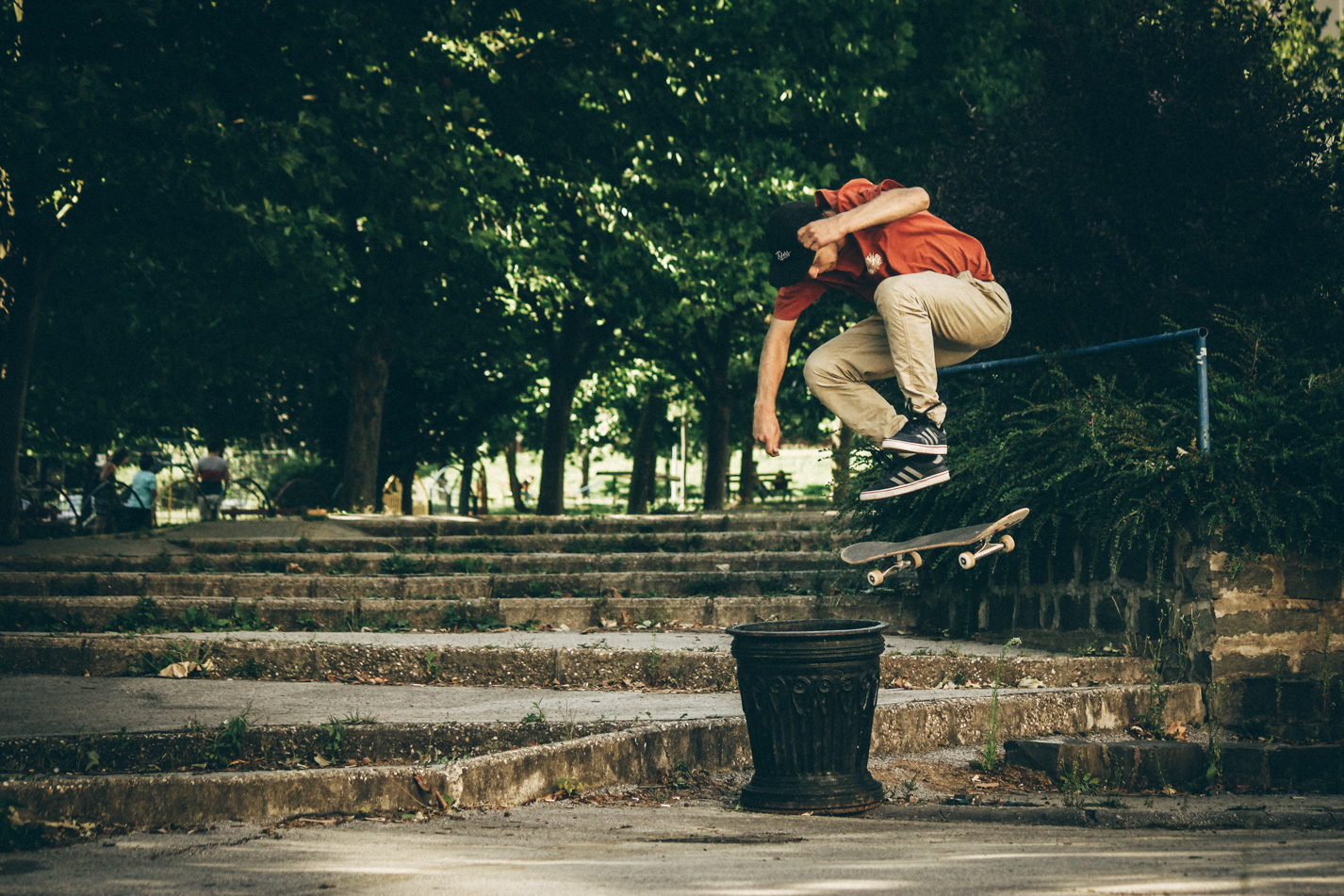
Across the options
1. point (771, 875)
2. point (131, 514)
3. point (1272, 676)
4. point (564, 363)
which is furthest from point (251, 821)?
point (564, 363)

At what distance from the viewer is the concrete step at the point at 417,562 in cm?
1089

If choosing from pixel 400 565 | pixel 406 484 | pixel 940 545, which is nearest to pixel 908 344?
pixel 940 545

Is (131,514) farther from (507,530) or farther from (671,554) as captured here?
(671,554)

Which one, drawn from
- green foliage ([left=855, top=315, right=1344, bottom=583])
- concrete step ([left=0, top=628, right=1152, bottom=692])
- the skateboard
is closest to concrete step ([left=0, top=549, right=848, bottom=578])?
green foliage ([left=855, top=315, right=1344, bottom=583])

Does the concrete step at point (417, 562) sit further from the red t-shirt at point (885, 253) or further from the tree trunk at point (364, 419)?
the tree trunk at point (364, 419)

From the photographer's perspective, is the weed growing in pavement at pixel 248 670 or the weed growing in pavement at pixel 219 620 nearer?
the weed growing in pavement at pixel 248 670

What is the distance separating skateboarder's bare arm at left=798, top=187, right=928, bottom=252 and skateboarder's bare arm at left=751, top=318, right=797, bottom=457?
665 mm

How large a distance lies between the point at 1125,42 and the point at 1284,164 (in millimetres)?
1410

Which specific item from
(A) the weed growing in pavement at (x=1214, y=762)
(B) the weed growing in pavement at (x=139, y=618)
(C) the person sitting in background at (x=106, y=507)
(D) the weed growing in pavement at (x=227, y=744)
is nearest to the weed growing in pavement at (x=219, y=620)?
(B) the weed growing in pavement at (x=139, y=618)

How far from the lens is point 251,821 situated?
184 inches

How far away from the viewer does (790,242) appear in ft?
16.4

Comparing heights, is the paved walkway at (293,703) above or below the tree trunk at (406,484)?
below

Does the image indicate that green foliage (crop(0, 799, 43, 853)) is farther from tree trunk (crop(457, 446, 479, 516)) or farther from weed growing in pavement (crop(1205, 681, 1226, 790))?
tree trunk (crop(457, 446, 479, 516))

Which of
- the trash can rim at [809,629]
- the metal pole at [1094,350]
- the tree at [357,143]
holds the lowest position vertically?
the trash can rim at [809,629]
